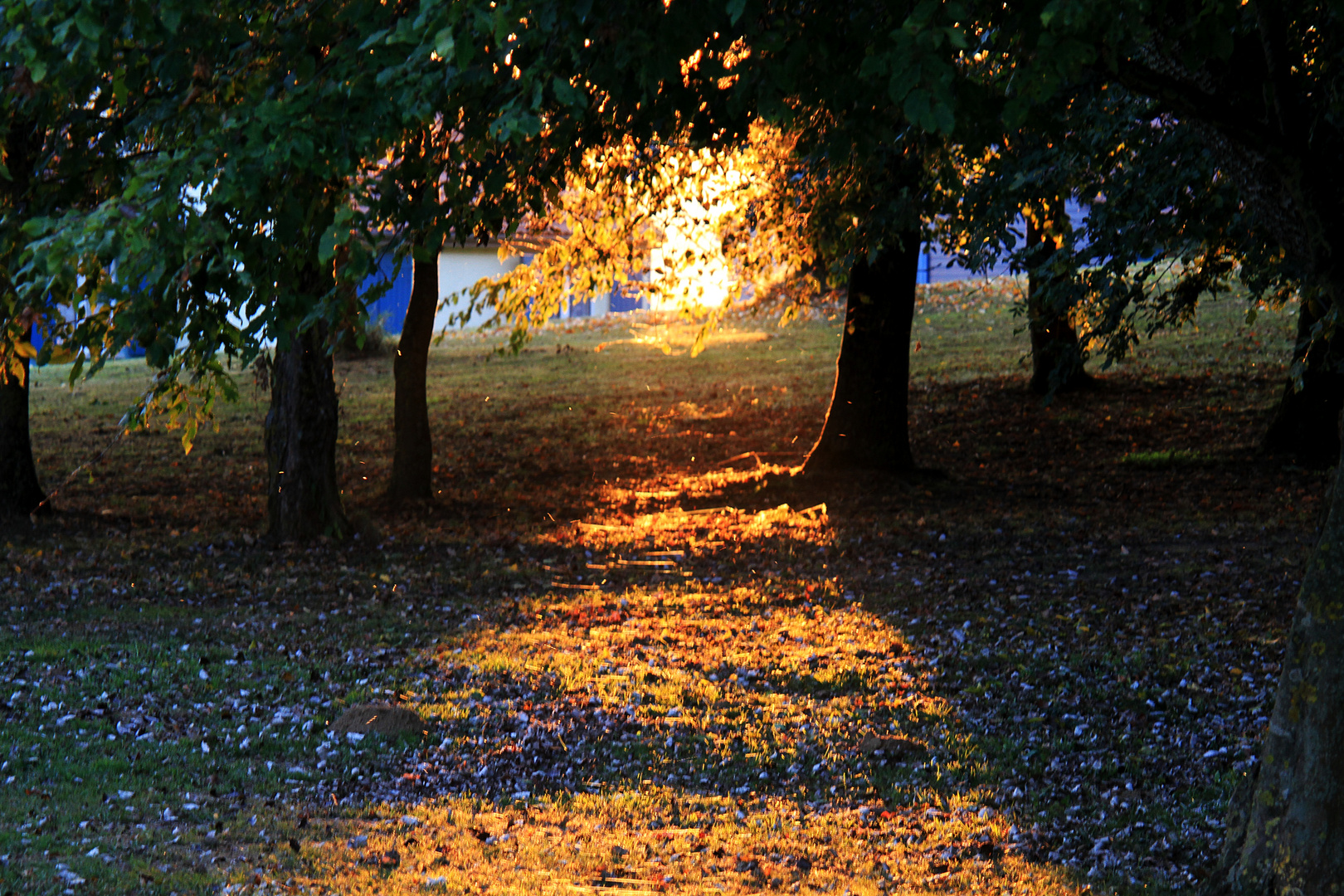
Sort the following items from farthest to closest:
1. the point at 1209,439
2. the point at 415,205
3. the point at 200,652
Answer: the point at 1209,439
the point at 200,652
the point at 415,205

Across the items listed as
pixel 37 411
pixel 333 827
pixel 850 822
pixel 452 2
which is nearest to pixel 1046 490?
pixel 850 822

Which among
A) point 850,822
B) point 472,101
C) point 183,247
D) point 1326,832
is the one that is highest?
point 472,101

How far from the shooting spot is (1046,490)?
606 inches

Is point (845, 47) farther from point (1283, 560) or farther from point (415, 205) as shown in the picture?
point (1283, 560)

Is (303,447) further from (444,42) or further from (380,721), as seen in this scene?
(444,42)

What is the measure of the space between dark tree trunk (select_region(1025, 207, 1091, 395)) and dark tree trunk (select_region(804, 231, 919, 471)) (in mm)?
1692

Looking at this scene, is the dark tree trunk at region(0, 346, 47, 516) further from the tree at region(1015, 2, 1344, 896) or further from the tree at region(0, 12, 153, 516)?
the tree at region(1015, 2, 1344, 896)

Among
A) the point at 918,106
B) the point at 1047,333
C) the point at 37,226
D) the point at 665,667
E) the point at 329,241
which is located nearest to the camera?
the point at 918,106

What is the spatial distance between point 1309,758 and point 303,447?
10.5 metres

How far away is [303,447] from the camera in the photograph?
1291 centimetres

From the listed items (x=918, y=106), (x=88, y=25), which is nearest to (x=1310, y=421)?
(x=918, y=106)

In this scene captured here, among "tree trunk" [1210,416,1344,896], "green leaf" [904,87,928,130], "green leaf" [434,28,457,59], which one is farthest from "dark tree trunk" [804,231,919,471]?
"green leaf" [434,28,457,59]

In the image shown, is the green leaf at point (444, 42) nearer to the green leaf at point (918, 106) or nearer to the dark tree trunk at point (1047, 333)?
the green leaf at point (918, 106)

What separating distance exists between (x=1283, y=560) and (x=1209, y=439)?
7.11 meters
